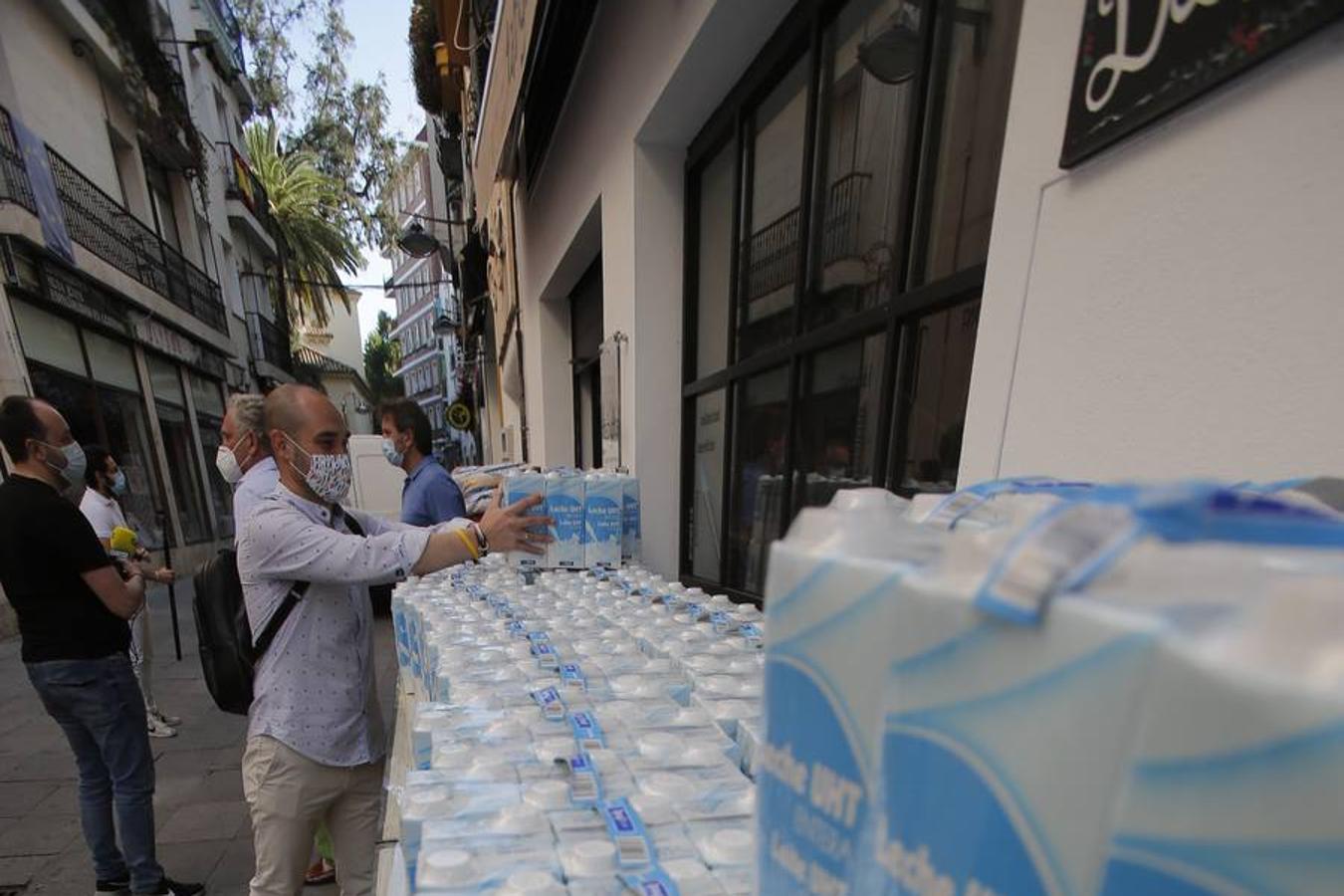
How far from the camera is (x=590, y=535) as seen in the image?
2.85m

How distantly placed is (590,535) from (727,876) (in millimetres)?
2094

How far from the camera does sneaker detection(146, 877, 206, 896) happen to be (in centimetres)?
244

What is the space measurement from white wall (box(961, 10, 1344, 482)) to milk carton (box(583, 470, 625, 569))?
6.08ft

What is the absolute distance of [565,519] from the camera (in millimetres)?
2820

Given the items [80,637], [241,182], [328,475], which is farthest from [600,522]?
[241,182]

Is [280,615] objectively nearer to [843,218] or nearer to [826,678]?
[826,678]

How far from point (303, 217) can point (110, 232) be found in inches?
499

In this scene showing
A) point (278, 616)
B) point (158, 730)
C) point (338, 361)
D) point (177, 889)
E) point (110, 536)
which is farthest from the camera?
point (338, 361)

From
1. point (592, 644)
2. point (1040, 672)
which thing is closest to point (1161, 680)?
point (1040, 672)

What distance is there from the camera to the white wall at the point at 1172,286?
Answer: 2.64 feet

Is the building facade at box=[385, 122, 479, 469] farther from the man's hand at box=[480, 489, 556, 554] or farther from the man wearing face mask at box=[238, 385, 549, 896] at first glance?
the man wearing face mask at box=[238, 385, 549, 896]

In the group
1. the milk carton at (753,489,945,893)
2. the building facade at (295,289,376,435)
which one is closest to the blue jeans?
the milk carton at (753,489,945,893)

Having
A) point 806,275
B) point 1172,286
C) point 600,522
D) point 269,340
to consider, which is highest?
point 269,340

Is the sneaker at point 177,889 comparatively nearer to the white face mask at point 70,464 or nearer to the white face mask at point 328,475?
the white face mask at point 70,464
